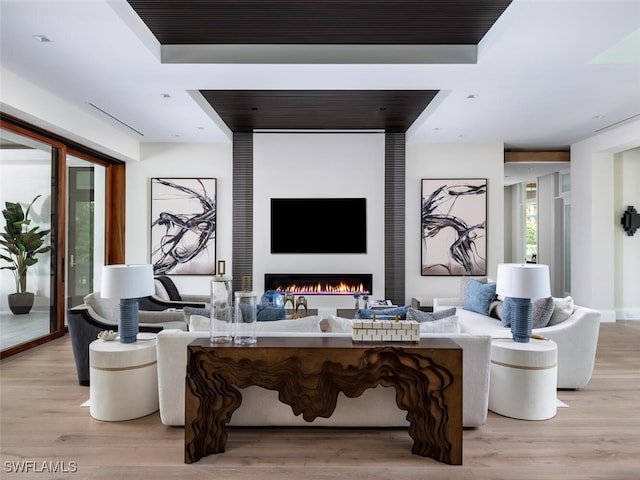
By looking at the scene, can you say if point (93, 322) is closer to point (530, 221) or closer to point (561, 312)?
point (561, 312)

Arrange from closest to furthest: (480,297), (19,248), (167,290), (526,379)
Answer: (526,379) → (19,248) → (480,297) → (167,290)

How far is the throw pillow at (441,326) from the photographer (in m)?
2.80

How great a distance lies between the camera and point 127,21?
10.0 feet

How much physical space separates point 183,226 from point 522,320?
5.14 m

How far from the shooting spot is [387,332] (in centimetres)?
252

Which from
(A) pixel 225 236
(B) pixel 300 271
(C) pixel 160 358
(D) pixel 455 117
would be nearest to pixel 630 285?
(D) pixel 455 117

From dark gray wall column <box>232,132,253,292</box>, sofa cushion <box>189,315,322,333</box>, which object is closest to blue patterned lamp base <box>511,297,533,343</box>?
sofa cushion <box>189,315,322,333</box>

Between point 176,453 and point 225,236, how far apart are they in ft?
14.7

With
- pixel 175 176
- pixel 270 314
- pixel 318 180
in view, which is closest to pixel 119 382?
pixel 270 314

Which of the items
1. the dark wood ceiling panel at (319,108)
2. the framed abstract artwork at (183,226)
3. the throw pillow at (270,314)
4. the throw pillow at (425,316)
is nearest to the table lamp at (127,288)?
the throw pillow at (270,314)

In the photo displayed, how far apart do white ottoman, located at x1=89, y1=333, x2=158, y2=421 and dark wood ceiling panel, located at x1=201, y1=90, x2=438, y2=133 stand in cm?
299

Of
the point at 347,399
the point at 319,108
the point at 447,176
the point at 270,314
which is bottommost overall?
the point at 347,399

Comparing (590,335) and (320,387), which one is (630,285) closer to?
(590,335)

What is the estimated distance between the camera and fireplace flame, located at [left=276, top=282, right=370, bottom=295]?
6471mm
